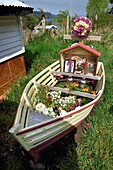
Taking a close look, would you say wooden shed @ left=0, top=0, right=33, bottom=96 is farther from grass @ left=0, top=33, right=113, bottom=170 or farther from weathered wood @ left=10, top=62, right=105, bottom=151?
weathered wood @ left=10, top=62, right=105, bottom=151

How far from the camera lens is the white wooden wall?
345 cm

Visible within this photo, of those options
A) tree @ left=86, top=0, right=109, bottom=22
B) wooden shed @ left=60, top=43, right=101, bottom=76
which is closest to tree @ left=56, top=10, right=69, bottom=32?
tree @ left=86, top=0, right=109, bottom=22

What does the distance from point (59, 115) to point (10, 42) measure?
2.38m

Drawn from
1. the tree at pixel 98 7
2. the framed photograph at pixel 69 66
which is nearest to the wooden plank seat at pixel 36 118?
the framed photograph at pixel 69 66

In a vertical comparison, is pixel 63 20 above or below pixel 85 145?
above

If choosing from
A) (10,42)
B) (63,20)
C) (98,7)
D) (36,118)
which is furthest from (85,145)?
(98,7)

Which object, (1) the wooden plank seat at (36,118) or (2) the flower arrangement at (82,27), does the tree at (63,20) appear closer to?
(2) the flower arrangement at (82,27)

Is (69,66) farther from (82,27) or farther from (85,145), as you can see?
(85,145)

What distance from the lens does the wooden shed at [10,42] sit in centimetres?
333

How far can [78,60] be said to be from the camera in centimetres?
357

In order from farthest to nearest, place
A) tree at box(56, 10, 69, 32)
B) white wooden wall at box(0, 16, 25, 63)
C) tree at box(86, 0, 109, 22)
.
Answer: tree at box(86, 0, 109, 22), tree at box(56, 10, 69, 32), white wooden wall at box(0, 16, 25, 63)

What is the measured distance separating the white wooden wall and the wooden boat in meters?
1.13

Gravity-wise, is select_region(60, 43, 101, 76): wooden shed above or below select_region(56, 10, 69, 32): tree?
below

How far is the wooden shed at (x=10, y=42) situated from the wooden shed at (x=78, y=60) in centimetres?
137
